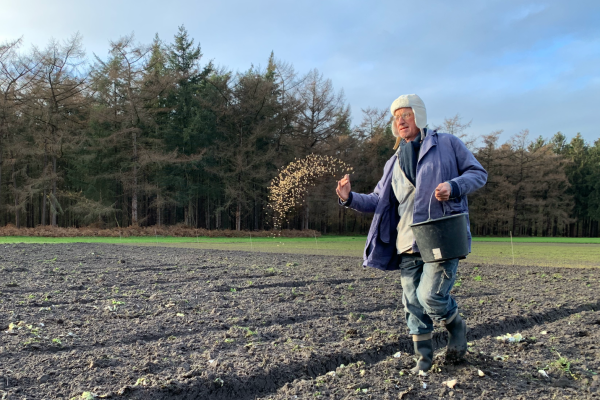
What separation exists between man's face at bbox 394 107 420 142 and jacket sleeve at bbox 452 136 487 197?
12.6 inches

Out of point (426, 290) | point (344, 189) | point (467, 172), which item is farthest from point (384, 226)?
point (467, 172)

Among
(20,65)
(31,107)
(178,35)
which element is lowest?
(31,107)

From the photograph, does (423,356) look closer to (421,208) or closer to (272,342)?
(421,208)

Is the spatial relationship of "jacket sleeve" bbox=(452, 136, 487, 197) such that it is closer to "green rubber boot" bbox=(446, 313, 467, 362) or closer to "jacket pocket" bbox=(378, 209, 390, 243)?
"jacket pocket" bbox=(378, 209, 390, 243)

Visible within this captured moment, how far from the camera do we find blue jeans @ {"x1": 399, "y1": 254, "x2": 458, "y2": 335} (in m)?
3.11

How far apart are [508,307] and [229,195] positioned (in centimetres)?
3224

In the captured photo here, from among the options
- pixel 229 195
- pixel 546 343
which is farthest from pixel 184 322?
pixel 229 195

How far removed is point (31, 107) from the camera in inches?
1264

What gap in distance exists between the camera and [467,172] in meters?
3.23

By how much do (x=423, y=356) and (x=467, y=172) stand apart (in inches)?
55.8

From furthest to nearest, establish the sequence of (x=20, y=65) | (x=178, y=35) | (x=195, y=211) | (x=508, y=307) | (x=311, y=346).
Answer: (x=195, y=211) → (x=178, y=35) → (x=20, y=65) → (x=508, y=307) → (x=311, y=346)

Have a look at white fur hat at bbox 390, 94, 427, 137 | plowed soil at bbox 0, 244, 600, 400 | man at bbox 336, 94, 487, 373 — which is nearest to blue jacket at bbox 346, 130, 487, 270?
man at bbox 336, 94, 487, 373

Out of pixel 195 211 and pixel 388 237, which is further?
pixel 195 211

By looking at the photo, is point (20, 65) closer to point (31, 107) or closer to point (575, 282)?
point (31, 107)
